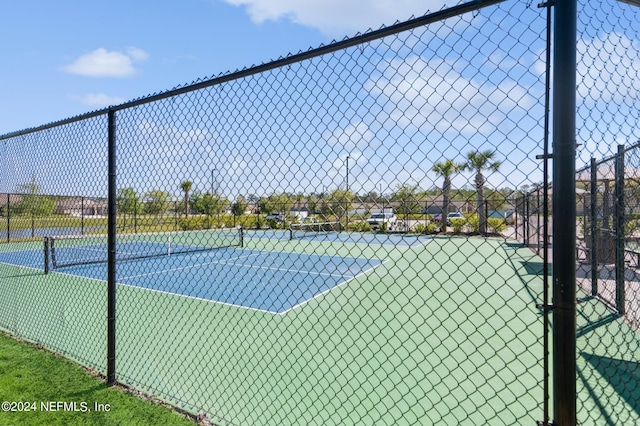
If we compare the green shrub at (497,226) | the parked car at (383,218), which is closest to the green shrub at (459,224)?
the green shrub at (497,226)

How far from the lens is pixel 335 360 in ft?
12.5

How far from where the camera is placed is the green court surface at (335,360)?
9.16 feet

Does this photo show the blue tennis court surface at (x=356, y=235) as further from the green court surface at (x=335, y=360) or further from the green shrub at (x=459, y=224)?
the green shrub at (x=459, y=224)

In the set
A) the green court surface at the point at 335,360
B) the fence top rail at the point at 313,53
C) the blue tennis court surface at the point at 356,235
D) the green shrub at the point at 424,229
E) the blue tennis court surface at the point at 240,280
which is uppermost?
the fence top rail at the point at 313,53

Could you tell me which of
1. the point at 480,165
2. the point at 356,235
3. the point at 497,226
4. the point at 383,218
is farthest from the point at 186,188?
the point at 356,235

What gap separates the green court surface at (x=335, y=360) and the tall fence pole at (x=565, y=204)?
3.21 feet

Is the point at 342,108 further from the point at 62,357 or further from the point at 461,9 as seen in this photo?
the point at 62,357

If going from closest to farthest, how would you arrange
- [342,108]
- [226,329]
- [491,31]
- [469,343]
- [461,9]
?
[491,31]
[461,9]
[342,108]
[469,343]
[226,329]

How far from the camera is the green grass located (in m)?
2.42

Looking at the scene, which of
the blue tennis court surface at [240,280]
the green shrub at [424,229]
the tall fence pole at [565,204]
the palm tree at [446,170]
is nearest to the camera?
the tall fence pole at [565,204]

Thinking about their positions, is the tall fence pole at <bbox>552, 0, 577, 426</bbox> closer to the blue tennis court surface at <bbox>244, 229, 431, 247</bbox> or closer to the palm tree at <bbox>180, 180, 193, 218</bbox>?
the blue tennis court surface at <bbox>244, 229, 431, 247</bbox>

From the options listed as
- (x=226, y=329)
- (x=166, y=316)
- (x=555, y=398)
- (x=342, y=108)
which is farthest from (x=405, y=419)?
(x=166, y=316)

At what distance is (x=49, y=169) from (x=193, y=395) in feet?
9.37

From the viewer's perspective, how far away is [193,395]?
9.87 feet
